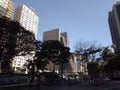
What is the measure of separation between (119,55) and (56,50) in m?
21.8

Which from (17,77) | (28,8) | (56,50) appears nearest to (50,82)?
(17,77)

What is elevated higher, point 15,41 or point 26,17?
point 26,17

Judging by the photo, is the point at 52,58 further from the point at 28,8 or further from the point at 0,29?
the point at 28,8

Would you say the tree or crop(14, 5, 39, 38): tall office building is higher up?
crop(14, 5, 39, 38): tall office building

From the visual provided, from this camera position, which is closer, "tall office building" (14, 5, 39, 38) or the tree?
the tree

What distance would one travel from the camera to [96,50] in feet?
122

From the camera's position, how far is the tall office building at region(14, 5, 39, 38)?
10203 centimetres

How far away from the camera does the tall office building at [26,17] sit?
102 metres

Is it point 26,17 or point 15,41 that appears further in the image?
point 26,17

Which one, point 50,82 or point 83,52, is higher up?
point 83,52

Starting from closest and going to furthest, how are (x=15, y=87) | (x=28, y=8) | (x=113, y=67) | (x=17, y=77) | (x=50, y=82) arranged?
(x=15, y=87) < (x=17, y=77) < (x=50, y=82) < (x=113, y=67) < (x=28, y=8)

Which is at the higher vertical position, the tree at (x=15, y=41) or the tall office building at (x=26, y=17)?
the tall office building at (x=26, y=17)

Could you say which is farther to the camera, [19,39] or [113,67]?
[113,67]

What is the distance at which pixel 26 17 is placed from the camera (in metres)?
107
